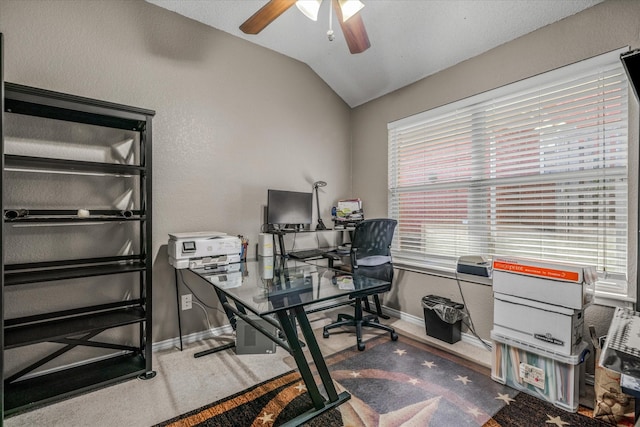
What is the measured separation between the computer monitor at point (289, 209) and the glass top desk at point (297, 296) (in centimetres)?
87

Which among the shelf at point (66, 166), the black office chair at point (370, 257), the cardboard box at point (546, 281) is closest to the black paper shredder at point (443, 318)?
the black office chair at point (370, 257)

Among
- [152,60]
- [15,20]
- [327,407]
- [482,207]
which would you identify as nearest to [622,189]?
[482,207]

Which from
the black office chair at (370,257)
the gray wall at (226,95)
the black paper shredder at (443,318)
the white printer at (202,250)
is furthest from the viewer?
the black office chair at (370,257)

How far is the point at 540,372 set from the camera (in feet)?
Result: 6.03

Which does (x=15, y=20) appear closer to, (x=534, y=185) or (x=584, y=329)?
(x=534, y=185)

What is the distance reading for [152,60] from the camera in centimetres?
241

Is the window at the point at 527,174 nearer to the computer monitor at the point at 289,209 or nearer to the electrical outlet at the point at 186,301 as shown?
the computer monitor at the point at 289,209

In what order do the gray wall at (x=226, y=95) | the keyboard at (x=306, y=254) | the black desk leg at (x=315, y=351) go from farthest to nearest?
the keyboard at (x=306, y=254) → the gray wall at (x=226, y=95) → the black desk leg at (x=315, y=351)

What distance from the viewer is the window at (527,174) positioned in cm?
197

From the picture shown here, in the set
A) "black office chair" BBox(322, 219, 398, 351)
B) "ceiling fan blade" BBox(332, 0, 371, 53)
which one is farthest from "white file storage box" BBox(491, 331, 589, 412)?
"ceiling fan blade" BBox(332, 0, 371, 53)

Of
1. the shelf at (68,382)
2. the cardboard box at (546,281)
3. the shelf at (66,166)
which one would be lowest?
the shelf at (68,382)

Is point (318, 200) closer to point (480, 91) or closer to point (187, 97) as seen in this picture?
point (187, 97)

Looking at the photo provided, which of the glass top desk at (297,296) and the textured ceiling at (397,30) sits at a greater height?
the textured ceiling at (397,30)

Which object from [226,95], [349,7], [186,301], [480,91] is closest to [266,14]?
[349,7]
